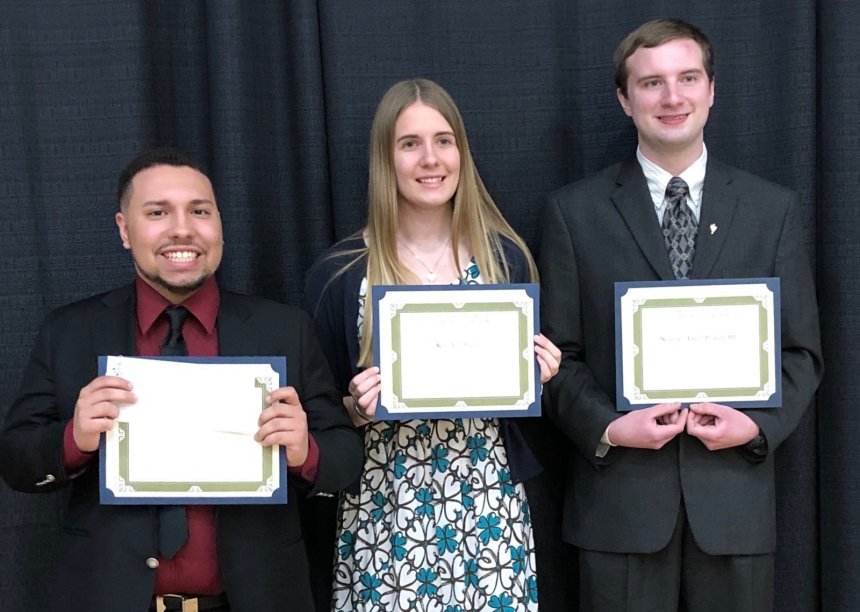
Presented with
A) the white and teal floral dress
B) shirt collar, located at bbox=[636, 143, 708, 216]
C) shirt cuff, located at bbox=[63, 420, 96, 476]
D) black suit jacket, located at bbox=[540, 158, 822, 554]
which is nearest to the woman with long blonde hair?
the white and teal floral dress

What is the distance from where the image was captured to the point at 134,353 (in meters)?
1.95

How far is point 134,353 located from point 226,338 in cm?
19

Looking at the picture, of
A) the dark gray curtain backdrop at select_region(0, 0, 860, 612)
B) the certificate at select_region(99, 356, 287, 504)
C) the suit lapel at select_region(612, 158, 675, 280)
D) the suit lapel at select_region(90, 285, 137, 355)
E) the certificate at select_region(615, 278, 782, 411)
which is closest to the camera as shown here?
the certificate at select_region(99, 356, 287, 504)

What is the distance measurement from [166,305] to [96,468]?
1.17ft

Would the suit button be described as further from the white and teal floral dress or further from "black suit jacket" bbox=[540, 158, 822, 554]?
"black suit jacket" bbox=[540, 158, 822, 554]

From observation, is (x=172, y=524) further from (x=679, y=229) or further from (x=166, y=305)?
(x=679, y=229)

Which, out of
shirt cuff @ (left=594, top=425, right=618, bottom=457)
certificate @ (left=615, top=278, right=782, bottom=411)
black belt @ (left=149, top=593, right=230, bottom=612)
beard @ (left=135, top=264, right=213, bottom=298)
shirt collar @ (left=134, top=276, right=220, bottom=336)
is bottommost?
black belt @ (left=149, top=593, right=230, bottom=612)

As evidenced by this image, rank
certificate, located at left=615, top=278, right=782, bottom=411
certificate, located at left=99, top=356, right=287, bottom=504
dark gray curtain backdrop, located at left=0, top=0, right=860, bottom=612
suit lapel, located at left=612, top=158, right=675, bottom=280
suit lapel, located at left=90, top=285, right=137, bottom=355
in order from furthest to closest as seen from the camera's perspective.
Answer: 1. dark gray curtain backdrop, located at left=0, top=0, right=860, bottom=612
2. suit lapel, located at left=612, top=158, right=675, bottom=280
3. certificate, located at left=615, top=278, right=782, bottom=411
4. suit lapel, located at left=90, top=285, right=137, bottom=355
5. certificate, located at left=99, top=356, right=287, bottom=504

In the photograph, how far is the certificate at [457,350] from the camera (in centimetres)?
203

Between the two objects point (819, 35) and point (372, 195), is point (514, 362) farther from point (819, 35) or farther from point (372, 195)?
point (819, 35)

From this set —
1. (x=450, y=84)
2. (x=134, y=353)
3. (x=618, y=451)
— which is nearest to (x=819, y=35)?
(x=450, y=84)

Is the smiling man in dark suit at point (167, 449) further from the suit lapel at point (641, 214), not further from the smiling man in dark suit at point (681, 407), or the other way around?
the suit lapel at point (641, 214)

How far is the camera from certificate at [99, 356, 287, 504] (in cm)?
184

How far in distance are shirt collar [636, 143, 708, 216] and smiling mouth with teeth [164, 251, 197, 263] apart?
111cm
